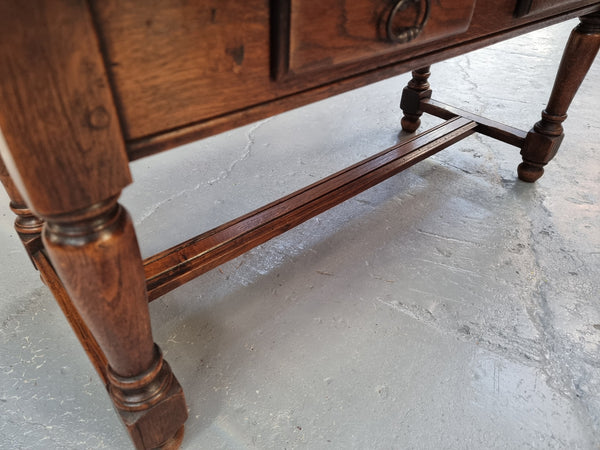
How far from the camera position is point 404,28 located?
63cm

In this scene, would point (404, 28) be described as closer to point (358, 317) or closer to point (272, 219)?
point (272, 219)

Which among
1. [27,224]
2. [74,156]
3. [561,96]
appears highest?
[74,156]

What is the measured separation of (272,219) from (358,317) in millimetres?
314

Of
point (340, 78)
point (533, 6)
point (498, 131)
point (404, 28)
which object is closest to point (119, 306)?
point (340, 78)

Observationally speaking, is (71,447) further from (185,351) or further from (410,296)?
(410,296)

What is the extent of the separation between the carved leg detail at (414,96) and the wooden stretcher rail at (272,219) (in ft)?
1.12

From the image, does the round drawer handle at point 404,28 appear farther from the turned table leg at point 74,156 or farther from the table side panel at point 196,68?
the turned table leg at point 74,156

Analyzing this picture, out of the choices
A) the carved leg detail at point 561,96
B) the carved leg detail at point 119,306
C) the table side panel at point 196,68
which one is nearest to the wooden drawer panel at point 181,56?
the table side panel at point 196,68

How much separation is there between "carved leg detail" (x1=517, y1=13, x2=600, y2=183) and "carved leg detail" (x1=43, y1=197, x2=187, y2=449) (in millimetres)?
1343

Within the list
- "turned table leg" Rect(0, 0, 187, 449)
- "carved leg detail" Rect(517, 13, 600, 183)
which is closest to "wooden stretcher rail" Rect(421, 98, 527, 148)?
"carved leg detail" Rect(517, 13, 600, 183)

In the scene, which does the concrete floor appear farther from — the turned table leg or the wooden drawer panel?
the wooden drawer panel

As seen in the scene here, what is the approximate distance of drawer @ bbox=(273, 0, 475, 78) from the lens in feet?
1.68

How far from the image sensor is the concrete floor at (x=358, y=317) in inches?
33.9

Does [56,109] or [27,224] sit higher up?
[56,109]
